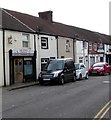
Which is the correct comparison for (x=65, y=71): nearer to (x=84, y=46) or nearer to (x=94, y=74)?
(x=94, y=74)

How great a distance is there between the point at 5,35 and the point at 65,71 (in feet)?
18.4

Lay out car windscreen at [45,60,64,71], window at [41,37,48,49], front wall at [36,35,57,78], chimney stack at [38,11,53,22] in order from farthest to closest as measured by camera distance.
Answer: chimney stack at [38,11,53,22] < window at [41,37,48,49] < front wall at [36,35,57,78] < car windscreen at [45,60,64,71]

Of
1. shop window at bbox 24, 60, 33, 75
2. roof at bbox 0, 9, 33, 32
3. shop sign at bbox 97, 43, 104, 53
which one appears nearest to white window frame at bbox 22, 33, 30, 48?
roof at bbox 0, 9, 33, 32

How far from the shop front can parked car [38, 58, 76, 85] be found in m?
2.24

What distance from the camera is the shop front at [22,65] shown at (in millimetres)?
24734

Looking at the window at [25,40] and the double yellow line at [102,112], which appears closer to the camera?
the double yellow line at [102,112]

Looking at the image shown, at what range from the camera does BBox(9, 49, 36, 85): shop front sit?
974 inches

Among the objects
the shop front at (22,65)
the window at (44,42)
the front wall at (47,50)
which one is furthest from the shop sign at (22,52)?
the window at (44,42)

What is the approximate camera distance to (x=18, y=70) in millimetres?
25828

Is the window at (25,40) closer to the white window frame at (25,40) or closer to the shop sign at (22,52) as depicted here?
the white window frame at (25,40)

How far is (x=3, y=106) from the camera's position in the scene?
499 inches

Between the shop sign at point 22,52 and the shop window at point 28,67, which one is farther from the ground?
the shop sign at point 22,52

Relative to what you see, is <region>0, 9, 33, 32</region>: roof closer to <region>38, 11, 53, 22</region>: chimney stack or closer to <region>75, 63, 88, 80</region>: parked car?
<region>75, 63, 88, 80</region>: parked car

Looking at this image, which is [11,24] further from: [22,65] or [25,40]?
[22,65]
